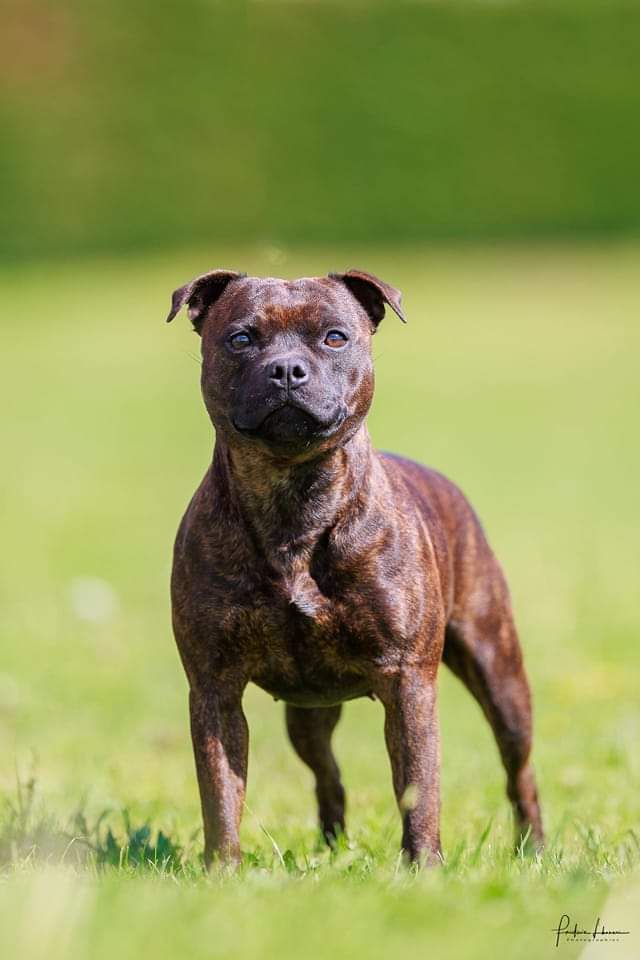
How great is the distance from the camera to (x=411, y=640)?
4.60 metres

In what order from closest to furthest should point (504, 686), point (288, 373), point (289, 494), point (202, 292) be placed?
point (288, 373) < point (289, 494) < point (202, 292) < point (504, 686)

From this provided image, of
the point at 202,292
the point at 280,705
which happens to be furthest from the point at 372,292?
the point at 280,705

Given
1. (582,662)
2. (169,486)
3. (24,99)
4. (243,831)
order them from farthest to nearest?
(24,99), (169,486), (582,662), (243,831)

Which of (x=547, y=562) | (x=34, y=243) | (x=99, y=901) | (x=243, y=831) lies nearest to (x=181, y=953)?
(x=99, y=901)

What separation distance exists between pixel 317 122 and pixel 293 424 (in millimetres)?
41415

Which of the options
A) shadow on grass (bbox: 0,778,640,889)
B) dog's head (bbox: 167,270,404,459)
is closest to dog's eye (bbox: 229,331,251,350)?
dog's head (bbox: 167,270,404,459)

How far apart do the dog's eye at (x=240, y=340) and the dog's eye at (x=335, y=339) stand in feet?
0.76

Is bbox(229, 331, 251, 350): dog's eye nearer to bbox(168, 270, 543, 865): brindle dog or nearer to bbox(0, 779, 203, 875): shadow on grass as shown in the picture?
bbox(168, 270, 543, 865): brindle dog

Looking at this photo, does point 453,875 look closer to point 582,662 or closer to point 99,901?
point 99,901

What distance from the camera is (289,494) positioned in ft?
15.4

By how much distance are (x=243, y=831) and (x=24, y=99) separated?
1645 inches

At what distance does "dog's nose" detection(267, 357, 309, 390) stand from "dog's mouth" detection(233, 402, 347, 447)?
0.21 ft

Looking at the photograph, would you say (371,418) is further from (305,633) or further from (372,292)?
(305,633)

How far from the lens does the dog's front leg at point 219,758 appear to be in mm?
4562
